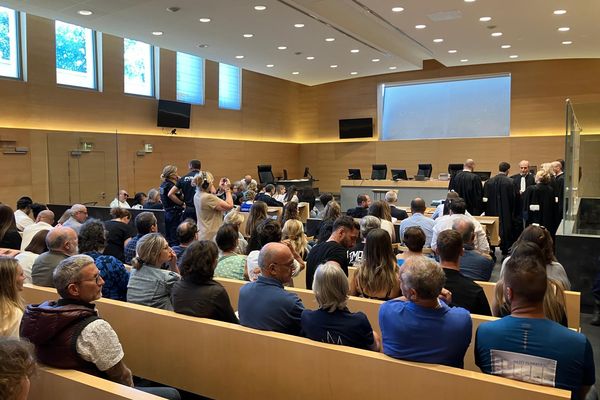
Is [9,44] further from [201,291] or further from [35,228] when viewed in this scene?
[201,291]

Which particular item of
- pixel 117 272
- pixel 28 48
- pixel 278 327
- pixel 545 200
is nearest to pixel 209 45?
pixel 28 48

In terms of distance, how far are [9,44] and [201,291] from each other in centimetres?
890

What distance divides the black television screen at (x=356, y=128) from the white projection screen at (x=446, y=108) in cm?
40

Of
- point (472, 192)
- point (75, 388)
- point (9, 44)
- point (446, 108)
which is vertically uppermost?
point (9, 44)

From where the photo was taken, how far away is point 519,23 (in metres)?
8.76

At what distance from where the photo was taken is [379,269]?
10.5ft

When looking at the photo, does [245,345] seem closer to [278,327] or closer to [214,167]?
[278,327]

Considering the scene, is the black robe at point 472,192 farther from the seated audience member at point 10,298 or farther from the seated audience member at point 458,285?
the seated audience member at point 10,298

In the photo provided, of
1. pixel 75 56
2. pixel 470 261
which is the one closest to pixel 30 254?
pixel 470 261

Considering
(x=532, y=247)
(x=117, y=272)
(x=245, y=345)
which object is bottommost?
(x=245, y=345)

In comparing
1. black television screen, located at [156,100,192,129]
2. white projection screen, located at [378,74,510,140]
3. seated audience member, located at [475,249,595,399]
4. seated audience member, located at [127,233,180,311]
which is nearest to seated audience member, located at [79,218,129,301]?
seated audience member, located at [127,233,180,311]

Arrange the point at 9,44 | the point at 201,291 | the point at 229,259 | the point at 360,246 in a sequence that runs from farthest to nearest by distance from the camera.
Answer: the point at 9,44 → the point at 360,246 → the point at 229,259 → the point at 201,291

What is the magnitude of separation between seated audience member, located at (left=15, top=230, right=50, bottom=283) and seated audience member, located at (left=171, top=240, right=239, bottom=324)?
145 centimetres

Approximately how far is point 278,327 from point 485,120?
13.8m
